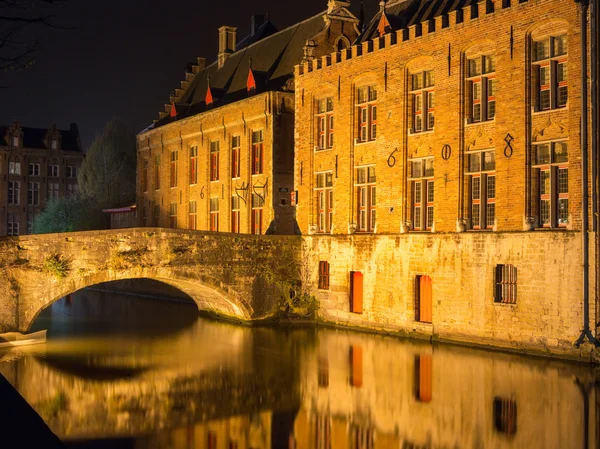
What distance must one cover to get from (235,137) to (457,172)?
41.1 feet

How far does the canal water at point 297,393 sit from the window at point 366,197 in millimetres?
3323

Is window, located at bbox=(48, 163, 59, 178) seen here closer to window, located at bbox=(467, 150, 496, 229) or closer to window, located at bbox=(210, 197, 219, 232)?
window, located at bbox=(210, 197, 219, 232)

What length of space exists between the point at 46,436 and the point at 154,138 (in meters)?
31.3

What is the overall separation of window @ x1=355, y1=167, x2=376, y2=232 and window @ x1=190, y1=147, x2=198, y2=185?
11586 mm

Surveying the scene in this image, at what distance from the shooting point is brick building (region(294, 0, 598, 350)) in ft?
57.0

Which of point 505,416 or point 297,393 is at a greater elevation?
point 505,416

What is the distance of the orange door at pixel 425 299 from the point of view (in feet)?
68.8

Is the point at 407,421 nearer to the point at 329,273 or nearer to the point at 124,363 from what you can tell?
the point at 124,363

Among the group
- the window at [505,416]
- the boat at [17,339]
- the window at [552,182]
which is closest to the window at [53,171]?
the boat at [17,339]

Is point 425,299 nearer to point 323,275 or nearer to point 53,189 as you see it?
point 323,275

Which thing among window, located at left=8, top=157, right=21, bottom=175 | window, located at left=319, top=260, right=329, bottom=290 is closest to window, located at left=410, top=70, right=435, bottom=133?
window, located at left=319, top=260, right=329, bottom=290

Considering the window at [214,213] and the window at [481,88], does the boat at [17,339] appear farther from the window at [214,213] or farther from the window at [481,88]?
the window at [481,88]

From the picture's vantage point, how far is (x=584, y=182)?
16.9m

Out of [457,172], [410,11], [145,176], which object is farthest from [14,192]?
[457,172]
